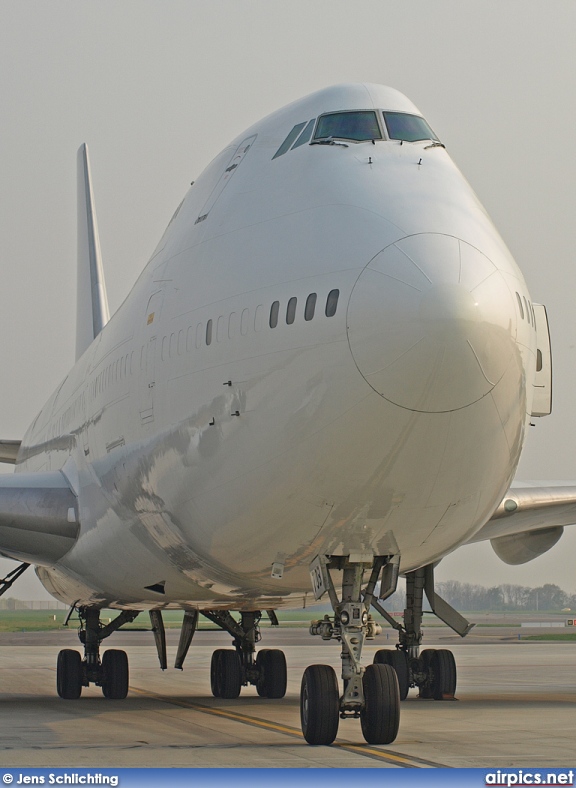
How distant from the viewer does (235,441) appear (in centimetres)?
977

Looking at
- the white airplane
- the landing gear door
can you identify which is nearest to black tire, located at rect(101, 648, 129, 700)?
the white airplane

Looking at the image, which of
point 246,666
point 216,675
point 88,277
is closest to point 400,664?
point 246,666

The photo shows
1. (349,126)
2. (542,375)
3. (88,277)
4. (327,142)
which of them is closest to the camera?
(542,375)

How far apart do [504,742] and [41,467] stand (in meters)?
9.57

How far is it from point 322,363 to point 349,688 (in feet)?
9.40

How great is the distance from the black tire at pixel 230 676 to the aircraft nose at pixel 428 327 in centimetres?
1064

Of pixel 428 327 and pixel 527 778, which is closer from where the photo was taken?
pixel 527 778

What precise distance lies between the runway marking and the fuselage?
4.72 ft

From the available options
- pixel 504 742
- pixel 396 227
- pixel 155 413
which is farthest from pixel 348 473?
pixel 504 742

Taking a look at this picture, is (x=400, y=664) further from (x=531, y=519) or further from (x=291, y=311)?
(x=291, y=311)

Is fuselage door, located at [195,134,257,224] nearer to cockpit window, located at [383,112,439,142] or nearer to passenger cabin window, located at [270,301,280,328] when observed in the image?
cockpit window, located at [383,112,439,142]

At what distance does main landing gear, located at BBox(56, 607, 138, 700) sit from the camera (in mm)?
18422

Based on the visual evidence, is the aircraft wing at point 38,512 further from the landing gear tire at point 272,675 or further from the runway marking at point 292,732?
the landing gear tire at point 272,675

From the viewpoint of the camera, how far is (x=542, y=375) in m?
10.7
